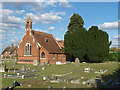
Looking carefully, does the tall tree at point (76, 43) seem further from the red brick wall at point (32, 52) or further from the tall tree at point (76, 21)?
the tall tree at point (76, 21)

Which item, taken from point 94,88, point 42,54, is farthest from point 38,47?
point 94,88

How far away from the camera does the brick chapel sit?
3974 centimetres

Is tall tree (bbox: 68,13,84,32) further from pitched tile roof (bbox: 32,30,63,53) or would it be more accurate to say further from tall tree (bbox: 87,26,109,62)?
tall tree (bbox: 87,26,109,62)

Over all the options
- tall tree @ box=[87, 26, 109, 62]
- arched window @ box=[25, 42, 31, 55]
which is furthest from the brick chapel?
tall tree @ box=[87, 26, 109, 62]

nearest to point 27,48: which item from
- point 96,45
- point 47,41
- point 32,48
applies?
point 32,48

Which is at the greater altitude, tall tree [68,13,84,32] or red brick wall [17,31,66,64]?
tall tree [68,13,84,32]

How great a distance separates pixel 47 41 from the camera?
44594 millimetres

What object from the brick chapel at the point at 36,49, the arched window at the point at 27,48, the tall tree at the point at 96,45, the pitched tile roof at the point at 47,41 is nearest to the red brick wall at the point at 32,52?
the brick chapel at the point at 36,49

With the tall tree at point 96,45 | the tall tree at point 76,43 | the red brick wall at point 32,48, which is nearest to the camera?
the tall tree at point 96,45

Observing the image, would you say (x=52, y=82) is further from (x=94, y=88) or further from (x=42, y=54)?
(x=42, y=54)

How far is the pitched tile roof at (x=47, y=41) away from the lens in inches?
1620

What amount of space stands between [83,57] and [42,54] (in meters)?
11.2

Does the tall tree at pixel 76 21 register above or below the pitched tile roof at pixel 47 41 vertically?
above

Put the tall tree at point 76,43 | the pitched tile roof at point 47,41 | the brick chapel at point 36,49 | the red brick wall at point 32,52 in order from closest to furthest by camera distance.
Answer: the tall tree at point 76,43 < the red brick wall at point 32,52 < the brick chapel at point 36,49 < the pitched tile roof at point 47,41
